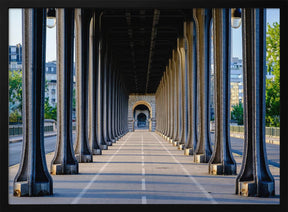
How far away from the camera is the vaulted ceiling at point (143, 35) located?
38.9 metres

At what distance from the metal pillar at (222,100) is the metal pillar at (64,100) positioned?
614cm

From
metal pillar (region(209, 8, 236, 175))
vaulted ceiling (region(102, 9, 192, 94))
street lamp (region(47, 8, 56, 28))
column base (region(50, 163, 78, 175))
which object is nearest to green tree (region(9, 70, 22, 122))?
vaulted ceiling (region(102, 9, 192, 94))

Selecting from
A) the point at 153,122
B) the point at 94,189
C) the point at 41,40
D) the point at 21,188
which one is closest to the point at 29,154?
the point at 21,188

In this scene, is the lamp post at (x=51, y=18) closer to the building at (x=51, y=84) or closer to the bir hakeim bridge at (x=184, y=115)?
the bir hakeim bridge at (x=184, y=115)

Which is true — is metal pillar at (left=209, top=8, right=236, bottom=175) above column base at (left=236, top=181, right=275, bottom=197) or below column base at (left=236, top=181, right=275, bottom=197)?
above

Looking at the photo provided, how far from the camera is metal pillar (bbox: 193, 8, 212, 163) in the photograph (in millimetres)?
27547

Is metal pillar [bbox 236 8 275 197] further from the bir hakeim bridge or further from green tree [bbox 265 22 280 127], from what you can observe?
green tree [bbox 265 22 280 127]

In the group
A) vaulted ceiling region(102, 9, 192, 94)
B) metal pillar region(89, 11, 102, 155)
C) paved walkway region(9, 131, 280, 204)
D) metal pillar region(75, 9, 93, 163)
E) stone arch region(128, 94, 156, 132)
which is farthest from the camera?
stone arch region(128, 94, 156, 132)

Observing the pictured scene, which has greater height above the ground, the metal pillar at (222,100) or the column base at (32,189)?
the metal pillar at (222,100)

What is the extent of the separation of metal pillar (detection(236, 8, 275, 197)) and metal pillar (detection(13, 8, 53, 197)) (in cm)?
596

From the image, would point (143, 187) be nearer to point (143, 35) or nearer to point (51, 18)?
point (51, 18)

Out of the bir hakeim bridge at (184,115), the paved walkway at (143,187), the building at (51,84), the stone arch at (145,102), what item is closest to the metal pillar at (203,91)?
the bir hakeim bridge at (184,115)

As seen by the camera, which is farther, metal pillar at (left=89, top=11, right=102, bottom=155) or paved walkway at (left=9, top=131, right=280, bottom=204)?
metal pillar at (left=89, top=11, right=102, bottom=155)

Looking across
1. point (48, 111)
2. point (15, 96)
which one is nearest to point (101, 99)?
point (15, 96)
